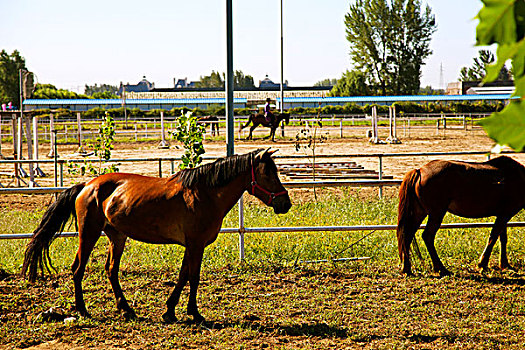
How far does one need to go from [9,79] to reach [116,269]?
81.4 m

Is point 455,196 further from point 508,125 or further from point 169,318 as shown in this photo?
point 508,125

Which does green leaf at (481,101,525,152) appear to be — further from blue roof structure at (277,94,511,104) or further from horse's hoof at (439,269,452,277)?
blue roof structure at (277,94,511,104)

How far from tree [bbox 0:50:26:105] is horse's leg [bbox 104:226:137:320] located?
3088 inches

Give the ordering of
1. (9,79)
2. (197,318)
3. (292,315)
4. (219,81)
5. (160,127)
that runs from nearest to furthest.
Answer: (197,318)
(292,315)
(160,127)
(9,79)
(219,81)

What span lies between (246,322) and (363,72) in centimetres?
6549

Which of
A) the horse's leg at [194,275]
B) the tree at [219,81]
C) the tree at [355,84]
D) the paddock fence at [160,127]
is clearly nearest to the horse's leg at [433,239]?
the horse's leg at [194,275]

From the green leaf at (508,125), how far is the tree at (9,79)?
8335cm

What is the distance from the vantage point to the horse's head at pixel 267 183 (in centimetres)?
492

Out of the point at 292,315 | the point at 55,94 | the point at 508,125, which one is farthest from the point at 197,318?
the point at 55,94

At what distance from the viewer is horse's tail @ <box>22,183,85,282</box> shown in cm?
518

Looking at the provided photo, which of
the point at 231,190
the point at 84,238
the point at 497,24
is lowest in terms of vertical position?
the point at 84,238

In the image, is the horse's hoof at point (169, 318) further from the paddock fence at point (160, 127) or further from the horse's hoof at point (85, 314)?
the paddock fence at point (160, 127)

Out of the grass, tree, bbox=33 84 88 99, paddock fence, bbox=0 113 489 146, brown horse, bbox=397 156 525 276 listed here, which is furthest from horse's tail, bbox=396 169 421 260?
tree, bbox=33 84 88 99

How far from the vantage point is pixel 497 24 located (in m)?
0.58
